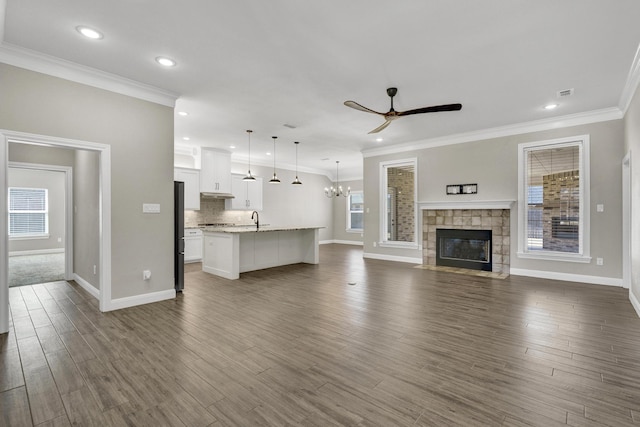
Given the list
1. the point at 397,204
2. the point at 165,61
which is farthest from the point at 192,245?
the point at 397,204

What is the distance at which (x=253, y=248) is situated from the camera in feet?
20.8

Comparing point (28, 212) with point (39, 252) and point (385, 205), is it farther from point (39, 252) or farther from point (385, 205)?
point (385, 205)

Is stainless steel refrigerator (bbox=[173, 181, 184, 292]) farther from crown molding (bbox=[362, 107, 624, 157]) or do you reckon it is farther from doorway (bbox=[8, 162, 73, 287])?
crown molding (bbox=[362, 107, 624, 157])

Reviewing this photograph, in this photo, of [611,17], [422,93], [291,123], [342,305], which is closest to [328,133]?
[291,123]


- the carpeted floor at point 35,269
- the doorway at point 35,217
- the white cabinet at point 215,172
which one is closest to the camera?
the carpeted floor at point 35,269

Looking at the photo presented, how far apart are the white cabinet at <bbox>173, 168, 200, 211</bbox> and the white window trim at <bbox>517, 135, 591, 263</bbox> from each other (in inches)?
289

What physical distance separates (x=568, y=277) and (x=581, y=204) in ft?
4.30

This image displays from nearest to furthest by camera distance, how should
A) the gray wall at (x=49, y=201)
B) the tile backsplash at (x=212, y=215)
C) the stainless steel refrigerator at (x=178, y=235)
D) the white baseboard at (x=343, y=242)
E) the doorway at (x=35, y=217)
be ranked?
the stainless steel refrigerator at (x=178, y=235), the tile backsplash at (x=212, y=215), the doorway at (x=35, y=217), the gray wall at (x=49, y=201), the white baseboard at (x=343, y=242)

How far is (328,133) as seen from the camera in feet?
21.4

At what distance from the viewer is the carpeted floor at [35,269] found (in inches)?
215

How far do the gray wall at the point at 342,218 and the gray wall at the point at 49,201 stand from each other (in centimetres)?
894

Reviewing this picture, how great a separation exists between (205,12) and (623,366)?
4.51 metres

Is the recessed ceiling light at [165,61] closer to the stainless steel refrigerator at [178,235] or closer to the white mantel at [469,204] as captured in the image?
the stainless steel refrigerator at [178,235]

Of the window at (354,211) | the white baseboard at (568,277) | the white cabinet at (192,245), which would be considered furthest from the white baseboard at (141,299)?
the window at (354,211)
